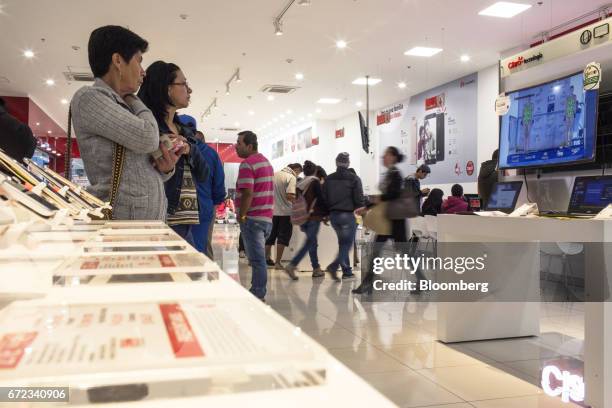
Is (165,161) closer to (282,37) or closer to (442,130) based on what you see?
(282,37)

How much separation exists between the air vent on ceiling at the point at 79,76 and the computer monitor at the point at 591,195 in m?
9.31

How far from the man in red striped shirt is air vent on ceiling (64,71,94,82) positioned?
23.9ft

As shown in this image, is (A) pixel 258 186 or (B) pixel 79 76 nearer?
(A) pixel 258 186

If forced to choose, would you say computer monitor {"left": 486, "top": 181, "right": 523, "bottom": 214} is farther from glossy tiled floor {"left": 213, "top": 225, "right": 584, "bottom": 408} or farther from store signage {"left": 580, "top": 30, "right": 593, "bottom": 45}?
store signage {"left": 580, "top": 30, "right": 593, "bottom": 45}

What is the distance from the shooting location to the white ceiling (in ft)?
21.3

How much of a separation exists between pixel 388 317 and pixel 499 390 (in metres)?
1.56

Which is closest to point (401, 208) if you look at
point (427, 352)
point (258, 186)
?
point (258, 186)

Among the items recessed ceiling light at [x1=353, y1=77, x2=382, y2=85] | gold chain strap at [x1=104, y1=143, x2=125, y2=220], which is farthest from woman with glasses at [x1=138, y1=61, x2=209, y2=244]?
recessed ceiling light at [x1=353, y1=77, x2=382, y2=85]

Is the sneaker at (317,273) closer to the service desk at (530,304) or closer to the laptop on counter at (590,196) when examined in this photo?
the service desk at (530,304)

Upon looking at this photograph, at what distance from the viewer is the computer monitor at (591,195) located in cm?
264

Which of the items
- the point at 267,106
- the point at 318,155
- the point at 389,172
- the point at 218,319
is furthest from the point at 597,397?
the point at 318,155

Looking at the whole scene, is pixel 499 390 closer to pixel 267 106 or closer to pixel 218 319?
pixel 218 319

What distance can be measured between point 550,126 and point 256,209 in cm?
225

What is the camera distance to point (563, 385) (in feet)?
7.57
